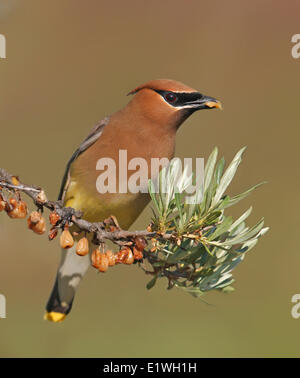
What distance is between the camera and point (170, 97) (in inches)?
108

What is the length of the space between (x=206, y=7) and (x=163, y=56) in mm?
642

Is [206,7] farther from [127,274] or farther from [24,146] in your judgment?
[127,274]

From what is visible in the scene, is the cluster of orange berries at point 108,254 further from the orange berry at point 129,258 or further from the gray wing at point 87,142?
the gray wing at point 87,142

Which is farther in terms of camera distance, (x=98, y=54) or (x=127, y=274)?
(x=98, y=54)

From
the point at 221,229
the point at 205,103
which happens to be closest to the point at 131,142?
the point at 205,103

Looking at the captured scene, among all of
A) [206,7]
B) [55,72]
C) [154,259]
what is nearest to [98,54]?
[55,72]

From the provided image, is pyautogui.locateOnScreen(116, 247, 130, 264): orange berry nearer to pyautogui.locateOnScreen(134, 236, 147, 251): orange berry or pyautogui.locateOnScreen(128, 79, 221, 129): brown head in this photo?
pyautogui.locateOnScreen(134, 236, 147, 251): orange berry

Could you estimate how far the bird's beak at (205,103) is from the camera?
2.49m

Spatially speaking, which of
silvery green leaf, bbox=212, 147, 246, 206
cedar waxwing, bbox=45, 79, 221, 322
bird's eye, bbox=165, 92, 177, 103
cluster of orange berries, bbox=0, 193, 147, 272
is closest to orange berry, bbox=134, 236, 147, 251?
cluster of orange berries, bbox=0, 193, 147, 272

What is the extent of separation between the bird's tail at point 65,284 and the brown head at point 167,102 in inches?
39.0

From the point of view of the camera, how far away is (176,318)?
438 centimetres

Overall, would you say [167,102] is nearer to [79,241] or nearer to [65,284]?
[79,241]

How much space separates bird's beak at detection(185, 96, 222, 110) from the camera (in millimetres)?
2494

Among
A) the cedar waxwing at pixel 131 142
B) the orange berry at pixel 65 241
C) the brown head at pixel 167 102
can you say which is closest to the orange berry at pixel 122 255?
the orange berry at pixel 65 241
